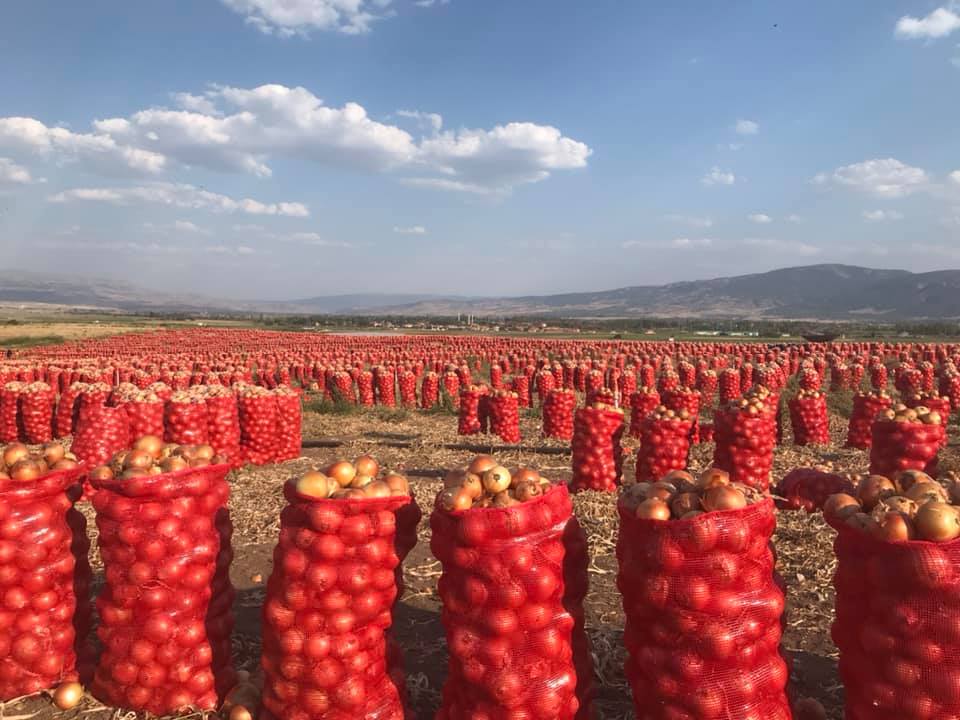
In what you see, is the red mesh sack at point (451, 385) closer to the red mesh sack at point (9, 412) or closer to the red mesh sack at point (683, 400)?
the red mesh sack at point (683, 400)

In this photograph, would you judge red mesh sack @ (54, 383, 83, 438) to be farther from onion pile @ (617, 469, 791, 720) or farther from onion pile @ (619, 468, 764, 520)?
onion pile @ (617, 469, 791, 720)

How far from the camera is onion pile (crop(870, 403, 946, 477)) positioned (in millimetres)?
8258

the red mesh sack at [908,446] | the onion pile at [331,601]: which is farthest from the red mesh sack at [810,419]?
the onion pile at [331,601]

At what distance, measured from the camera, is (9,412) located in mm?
14586

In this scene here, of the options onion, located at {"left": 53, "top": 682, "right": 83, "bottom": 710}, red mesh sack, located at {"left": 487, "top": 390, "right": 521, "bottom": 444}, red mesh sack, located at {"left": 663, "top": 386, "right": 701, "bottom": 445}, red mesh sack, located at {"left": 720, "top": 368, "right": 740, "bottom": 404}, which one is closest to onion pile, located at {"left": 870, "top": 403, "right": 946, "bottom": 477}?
red mesh sack, located at {"left": 663, "top": 386, "right": 701, "bottom": 445}

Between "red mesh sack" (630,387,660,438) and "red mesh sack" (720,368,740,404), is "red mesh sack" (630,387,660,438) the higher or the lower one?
the higher one

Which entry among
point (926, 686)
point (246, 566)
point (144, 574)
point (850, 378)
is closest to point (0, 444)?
point (246, 566)

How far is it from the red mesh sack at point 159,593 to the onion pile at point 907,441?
821 cm

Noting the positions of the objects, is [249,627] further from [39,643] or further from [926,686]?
[926,686]

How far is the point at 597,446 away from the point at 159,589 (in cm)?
709

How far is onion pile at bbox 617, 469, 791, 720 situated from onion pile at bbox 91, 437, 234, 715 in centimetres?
292

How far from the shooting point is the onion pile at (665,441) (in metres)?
9.93

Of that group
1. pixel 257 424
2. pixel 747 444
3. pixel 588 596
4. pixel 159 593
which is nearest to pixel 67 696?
pixel 159 593

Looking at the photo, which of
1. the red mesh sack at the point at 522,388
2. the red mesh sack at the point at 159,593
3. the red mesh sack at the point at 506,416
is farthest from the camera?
the red mesh sack at the point at 522,388
